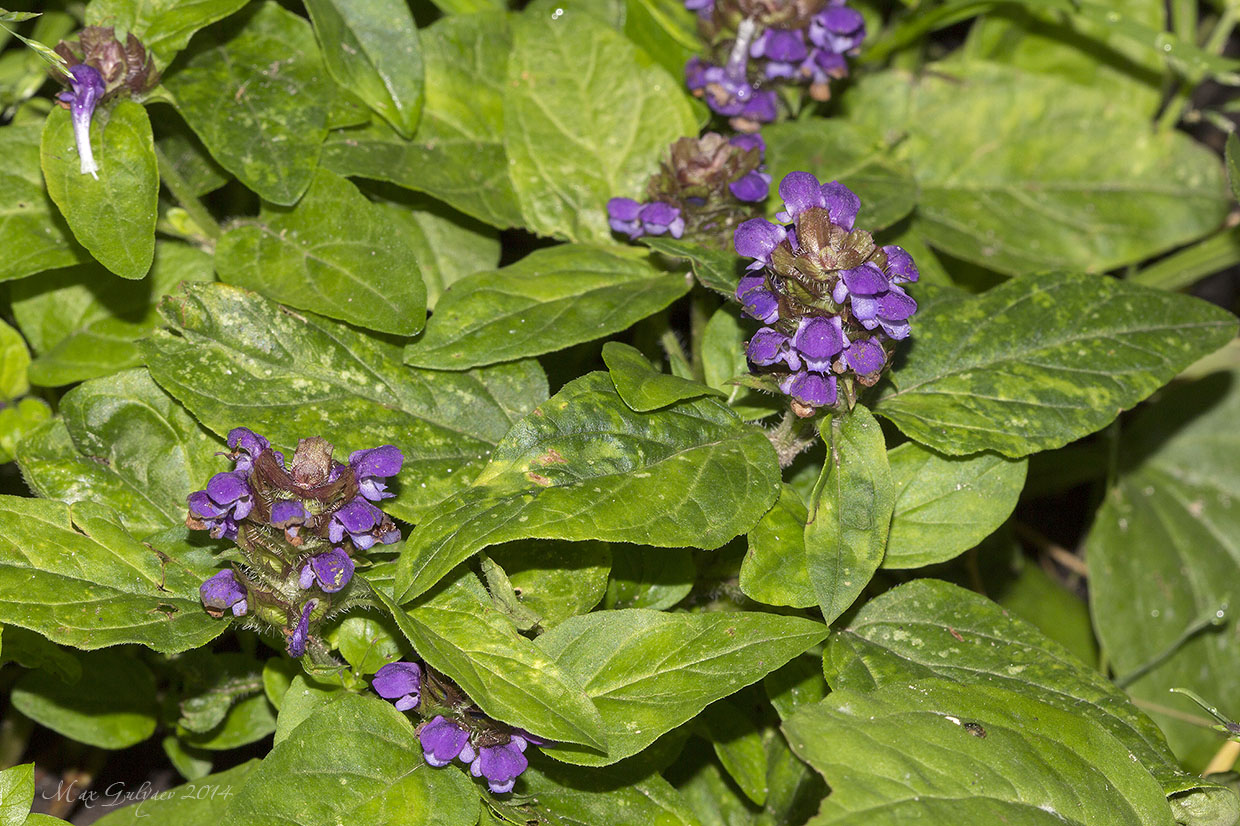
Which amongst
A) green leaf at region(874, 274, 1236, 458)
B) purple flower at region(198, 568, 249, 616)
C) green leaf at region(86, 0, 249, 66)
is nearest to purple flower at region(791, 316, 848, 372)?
green leaf at region(874, 274, 1236, 458)

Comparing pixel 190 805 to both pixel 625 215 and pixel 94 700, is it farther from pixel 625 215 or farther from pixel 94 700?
pixel 625 215

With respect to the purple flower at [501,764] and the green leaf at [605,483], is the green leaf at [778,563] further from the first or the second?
the purple flower at [501,764]

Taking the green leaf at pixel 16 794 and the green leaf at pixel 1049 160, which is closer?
the green leaf at pixel 16 794

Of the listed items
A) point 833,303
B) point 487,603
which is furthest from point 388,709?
point 833,303

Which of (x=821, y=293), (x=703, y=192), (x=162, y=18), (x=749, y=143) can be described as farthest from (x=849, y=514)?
(x=162, y=18)

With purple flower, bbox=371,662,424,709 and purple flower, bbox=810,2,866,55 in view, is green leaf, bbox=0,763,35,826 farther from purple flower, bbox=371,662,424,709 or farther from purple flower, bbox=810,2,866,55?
purple flower, bbox=810,2,866,55

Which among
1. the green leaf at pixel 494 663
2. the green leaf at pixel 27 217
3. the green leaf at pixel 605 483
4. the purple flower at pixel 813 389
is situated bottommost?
the green leaf at pixel 494 663

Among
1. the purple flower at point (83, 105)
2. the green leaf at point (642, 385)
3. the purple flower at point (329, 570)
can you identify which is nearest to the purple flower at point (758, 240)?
the green leaf at point (642, 385)
